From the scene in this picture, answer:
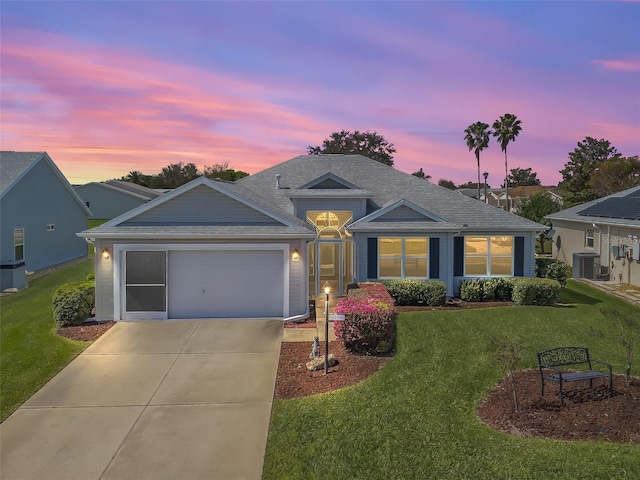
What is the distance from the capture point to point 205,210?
13445 millimetres

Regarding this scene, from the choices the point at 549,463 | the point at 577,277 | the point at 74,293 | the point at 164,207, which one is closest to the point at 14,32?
the point at 164,207

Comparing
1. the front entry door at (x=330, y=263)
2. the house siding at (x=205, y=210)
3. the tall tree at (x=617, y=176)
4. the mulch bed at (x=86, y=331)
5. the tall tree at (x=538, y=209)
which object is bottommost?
the mulch bed at (x=86, y=331)

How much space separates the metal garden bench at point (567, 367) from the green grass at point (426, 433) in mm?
506

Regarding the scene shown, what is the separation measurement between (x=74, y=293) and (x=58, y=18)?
810 centimetres

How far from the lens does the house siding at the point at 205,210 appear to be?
43.9ft

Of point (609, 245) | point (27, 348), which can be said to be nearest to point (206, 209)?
point (27, 348)

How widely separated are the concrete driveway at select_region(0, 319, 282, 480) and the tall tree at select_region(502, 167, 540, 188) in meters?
115

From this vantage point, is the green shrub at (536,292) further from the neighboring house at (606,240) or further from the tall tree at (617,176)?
the tall tree at (617,176)

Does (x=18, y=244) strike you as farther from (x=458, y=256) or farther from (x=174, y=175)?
(x=174, y=175)

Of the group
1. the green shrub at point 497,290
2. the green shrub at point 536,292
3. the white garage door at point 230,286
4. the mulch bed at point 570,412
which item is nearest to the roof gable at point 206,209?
the white garage door at point 230,286

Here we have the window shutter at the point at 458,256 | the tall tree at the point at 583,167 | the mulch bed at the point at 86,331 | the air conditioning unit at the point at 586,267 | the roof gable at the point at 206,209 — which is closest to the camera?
the mulch bed at the point at 86,331

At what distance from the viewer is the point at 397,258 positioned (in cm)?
1603

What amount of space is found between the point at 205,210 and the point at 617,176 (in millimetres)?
48414

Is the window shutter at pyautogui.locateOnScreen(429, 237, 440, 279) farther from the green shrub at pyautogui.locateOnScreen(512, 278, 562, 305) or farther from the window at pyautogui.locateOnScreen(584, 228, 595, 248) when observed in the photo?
the window at pyautogui.locateOnScreen(584, 228, 595, 248)
